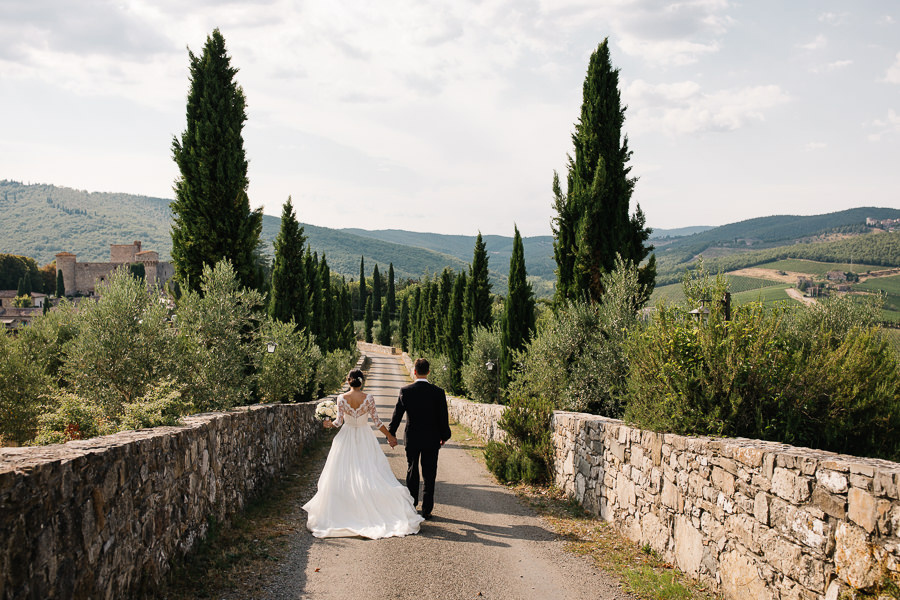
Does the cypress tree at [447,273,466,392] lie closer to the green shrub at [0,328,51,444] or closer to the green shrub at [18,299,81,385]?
the green shrub at [18,299,81,385]

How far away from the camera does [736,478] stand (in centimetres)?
500

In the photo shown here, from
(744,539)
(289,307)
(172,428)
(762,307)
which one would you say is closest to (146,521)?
(172,428)

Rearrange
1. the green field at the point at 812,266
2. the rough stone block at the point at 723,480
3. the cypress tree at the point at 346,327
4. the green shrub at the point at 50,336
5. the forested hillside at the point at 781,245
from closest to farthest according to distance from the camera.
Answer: the rough stone block at the point at 723,480 < the green shrub at the point at 50,336 < the cypress tree at the point at 346,327 < the green field at the point at 812,266 < the forested hillside at the point at 781,245

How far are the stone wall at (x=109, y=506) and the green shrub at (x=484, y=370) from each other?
19.6 m

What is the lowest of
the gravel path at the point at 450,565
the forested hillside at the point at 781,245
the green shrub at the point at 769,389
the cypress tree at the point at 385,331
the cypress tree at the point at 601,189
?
the cypress tree at the point at 385,331

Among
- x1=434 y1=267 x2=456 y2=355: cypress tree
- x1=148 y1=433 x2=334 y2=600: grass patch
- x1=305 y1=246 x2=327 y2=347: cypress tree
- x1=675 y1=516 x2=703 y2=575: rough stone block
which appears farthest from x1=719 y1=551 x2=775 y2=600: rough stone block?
x1=434 y1=267 x2=456 y2=355: cypress tree

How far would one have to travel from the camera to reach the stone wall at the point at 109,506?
3.07m

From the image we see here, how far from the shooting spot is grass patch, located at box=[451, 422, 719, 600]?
538cm

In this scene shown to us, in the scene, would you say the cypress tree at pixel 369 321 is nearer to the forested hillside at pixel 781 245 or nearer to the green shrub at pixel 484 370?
the green shrub at pixel 484 370

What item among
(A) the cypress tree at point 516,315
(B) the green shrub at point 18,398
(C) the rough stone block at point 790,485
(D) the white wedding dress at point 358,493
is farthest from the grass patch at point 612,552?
(A) the cypress tree at point 516,315

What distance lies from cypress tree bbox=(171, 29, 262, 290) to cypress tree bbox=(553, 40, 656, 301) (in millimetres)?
7956

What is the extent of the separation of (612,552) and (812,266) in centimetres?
11213

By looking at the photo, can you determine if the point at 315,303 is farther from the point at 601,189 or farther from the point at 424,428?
the point at 424,428

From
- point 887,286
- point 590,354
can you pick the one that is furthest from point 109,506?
point 887,286
